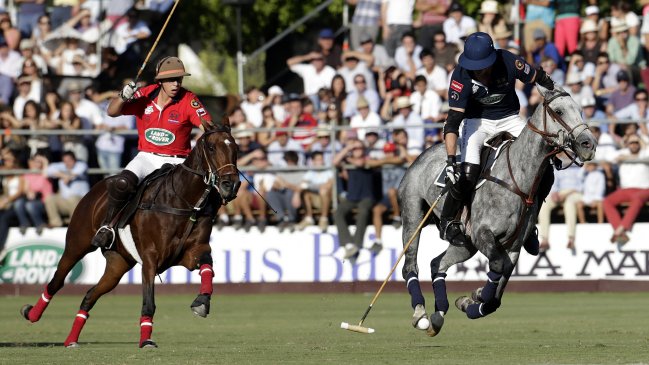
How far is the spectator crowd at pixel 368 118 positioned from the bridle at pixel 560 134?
8.98 meters

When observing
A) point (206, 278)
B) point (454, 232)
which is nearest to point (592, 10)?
point (454, 232)

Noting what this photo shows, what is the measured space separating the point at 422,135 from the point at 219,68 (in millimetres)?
39183

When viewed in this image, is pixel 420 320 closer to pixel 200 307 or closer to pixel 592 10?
pixel 200 307

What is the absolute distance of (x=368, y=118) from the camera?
22766 millimetres

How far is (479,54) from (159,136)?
337 centimetres

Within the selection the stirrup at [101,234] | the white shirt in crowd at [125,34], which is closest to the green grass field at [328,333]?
the stirrup at [101,234]

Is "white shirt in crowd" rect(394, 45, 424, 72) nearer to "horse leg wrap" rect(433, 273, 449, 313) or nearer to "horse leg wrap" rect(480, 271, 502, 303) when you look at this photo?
"horse leg wrap" rect(433, 273, 449, 313)

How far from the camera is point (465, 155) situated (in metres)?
13.0

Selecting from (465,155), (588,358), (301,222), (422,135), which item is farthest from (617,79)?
(588,358)

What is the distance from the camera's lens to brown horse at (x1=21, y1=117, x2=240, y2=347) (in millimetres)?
12633

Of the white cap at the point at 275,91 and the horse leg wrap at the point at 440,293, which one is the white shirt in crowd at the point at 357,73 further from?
the horse leg wrap at the point at 440,293

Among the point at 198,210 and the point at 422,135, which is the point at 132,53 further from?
the point at 198,210

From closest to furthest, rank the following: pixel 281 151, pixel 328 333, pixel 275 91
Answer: pixel 328 333 < pixel 281 151 < pixel 275 91

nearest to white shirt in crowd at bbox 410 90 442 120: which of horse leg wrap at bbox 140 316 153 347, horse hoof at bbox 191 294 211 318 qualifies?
horse leg wrap at bbox 140 316 153 347
